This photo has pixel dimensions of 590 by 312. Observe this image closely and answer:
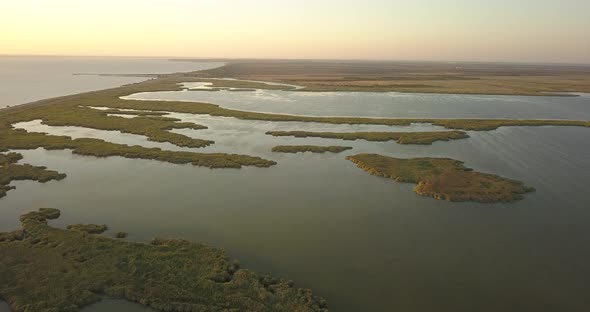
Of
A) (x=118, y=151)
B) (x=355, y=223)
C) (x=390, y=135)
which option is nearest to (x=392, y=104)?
(x=390, y=135)

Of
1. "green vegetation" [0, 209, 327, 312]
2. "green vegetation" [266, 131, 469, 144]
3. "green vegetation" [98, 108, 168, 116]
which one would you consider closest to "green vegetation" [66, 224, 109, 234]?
"green vegetation" [0, 209, 327, 312]

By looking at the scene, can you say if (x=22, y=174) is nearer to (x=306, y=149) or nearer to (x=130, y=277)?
(x=130, y=277)

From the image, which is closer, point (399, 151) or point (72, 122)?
point (399, 151)

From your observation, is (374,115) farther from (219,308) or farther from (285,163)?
(219,308)

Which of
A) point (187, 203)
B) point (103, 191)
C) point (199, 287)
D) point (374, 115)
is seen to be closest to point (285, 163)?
point (187, 203)

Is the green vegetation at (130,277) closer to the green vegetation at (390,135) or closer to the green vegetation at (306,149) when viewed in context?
the green vegetation at (306,149)

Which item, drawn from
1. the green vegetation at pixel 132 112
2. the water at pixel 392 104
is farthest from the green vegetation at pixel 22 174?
the water at pixel 392 104
